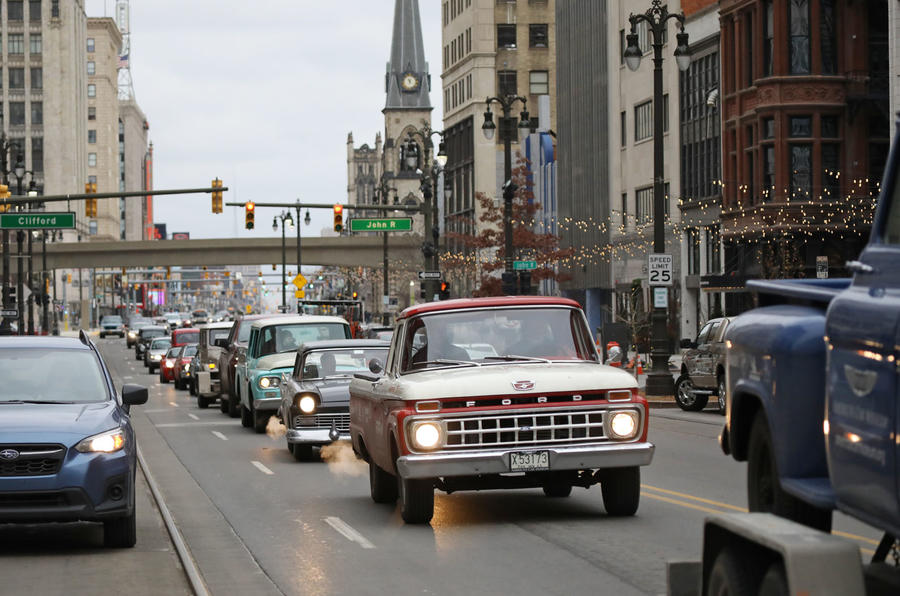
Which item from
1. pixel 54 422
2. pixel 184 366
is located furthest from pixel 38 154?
pixel 54 422

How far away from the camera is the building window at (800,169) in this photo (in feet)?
174

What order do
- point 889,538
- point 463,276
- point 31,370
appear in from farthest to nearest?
point 463,276
point 31,370
point 889,538

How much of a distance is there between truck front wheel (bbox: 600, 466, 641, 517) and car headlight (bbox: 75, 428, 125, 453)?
4.36 meters

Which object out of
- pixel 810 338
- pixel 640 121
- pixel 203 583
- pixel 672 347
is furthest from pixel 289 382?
pixel 640 121

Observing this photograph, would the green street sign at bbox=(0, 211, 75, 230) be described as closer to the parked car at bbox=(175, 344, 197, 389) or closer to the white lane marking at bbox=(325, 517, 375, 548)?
the parked car at bbox=(175, 344, 197, 389)

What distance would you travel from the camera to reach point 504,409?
511 inches

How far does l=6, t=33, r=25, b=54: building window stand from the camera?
574 ft

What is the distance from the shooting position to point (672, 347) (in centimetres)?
6406

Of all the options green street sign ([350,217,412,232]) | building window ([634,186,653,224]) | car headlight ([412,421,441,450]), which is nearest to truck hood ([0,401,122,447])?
car headlight ([412,421,441,450])

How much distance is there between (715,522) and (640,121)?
231 ft

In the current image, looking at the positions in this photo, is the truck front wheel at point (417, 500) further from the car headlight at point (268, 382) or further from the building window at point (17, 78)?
the building window at point (17, 78)

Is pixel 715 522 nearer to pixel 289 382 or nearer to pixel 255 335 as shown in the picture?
pixel 289 382

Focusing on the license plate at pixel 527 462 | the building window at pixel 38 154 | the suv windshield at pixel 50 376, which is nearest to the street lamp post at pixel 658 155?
the license plate at pixel 527 462

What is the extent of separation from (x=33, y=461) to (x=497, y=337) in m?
4.44
